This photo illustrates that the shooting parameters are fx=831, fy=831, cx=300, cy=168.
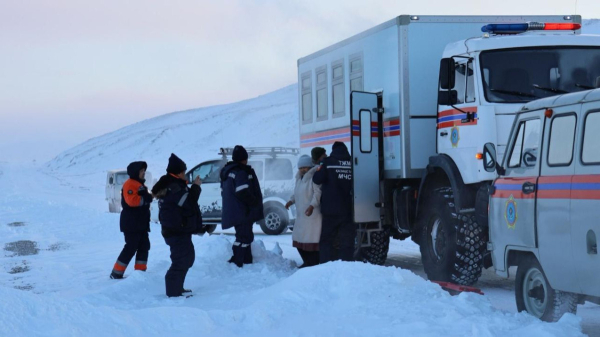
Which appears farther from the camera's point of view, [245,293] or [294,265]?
[294,265]

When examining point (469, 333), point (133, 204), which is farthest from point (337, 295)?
point (133, 204)

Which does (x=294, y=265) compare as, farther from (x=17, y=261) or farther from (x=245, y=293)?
(x=17, y=261)

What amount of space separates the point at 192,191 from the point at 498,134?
12.6 feet

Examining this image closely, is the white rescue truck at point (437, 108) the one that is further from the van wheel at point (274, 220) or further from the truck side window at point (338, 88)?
the van wheel at point (274, 220)

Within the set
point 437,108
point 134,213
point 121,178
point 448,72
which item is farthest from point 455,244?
point 121,178

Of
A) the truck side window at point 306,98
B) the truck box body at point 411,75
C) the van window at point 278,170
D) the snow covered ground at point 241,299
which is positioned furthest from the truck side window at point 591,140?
the van window at point 278,170

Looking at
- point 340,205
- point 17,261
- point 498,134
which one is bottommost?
point 17,261

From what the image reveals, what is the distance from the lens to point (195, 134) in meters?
130

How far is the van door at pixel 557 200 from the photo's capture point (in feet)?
23.9

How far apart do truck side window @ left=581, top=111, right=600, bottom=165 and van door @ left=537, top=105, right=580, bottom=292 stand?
0.18 metres

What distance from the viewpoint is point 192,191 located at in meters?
10.3

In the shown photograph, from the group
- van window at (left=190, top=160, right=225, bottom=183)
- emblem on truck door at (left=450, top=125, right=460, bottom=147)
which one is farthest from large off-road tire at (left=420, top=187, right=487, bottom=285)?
van window at (left=190, top=160, right=225, bottom=183)

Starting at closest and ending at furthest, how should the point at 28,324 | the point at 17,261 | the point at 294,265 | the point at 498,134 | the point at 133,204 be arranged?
1. the point at 28,324
2. the point at 498,134
3. the point at 133,204
4. the point at 294,265
5. the point at 17,261

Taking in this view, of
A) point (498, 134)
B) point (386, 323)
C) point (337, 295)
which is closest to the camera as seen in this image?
point (386, 323)
